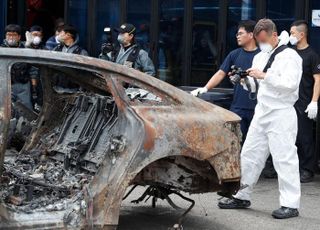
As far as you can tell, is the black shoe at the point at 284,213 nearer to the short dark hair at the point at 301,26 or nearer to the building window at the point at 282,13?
the short dark hair at the point at 301,26

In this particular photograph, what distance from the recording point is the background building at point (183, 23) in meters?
8.90

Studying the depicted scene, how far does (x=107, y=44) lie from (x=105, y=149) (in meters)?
3.91

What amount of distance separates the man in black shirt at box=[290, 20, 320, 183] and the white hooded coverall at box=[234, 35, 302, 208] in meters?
1.64

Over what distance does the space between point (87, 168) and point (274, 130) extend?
1.83m

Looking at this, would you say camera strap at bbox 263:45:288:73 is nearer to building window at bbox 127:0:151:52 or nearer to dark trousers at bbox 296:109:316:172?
dark trousers at bbox 296:109:316:172

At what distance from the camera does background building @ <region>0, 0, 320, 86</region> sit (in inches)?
350

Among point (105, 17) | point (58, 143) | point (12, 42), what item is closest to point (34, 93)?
point (12, 42)

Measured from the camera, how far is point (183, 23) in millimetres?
9641

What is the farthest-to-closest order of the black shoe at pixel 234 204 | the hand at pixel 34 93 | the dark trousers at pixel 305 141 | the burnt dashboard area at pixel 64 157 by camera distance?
the hand at pixel 34 93, the dark trousers at pixel 305 141, the black shoe at pixel 234 204, the burnt dashboard area at pixel 64 157

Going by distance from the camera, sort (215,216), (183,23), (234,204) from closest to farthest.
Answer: (215,216)
(234,204)
(183,23)

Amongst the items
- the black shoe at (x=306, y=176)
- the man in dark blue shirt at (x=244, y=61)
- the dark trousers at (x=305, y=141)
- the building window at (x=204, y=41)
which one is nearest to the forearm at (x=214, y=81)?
the man in dark blue shirt at (x=244, y=61)

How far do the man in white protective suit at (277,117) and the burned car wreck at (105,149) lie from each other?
69 cm

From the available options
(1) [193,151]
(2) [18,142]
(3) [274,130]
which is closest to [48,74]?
(2) [18,142]

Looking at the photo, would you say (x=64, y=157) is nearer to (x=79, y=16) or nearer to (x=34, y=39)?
(x=34, y=39)
